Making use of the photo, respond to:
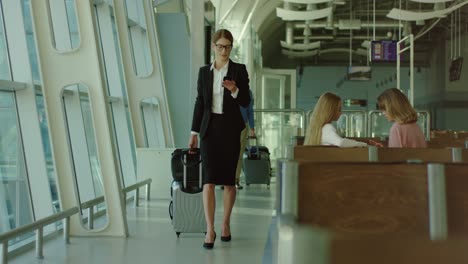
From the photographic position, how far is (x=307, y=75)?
39438 millimetres

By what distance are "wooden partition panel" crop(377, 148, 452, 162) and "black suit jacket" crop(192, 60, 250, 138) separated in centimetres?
230


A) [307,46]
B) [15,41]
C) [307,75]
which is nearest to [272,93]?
[307,46]

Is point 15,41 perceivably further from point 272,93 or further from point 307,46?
point 307,46

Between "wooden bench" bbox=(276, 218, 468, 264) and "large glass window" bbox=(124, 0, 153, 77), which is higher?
"large glass window" bbox=(124, 0, 153, 77)

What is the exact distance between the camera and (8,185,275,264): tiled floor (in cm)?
452

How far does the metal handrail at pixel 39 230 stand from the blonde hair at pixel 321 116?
1.84 metres

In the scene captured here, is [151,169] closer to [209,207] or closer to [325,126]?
[209,207]

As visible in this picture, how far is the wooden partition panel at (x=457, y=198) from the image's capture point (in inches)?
60.8

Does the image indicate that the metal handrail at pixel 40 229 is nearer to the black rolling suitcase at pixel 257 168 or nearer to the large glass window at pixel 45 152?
the large glass window at pixel 45 152

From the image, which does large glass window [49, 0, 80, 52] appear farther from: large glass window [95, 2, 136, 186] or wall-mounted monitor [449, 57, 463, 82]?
wall-mounted monitor [449, 57, 463, 82]

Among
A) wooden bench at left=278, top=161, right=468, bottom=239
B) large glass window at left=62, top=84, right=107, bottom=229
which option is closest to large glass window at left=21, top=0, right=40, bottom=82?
large glass window at left=62, top=84, right=107, bottom=229

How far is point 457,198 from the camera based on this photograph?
1555mm

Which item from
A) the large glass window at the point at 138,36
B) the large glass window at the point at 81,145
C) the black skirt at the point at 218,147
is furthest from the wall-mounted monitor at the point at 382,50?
the black skirt at the point at 218,147

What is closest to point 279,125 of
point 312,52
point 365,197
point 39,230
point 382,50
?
point 39,230
